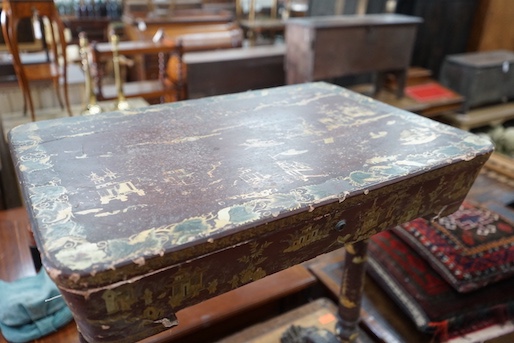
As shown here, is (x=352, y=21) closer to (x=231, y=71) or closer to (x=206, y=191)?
(x=231, y=71)

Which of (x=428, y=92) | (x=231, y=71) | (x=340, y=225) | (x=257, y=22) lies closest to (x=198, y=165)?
(x=340, y=225)

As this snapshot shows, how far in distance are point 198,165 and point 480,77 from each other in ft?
12.0

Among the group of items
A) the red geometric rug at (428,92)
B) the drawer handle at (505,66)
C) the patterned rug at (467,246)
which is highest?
the drawer handle at (505,66)

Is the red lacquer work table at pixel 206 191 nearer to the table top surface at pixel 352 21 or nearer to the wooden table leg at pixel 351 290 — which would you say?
the wooden table leg at pixel 351 290

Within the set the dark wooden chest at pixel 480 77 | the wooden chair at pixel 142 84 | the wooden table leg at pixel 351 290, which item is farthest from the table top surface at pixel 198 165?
the dark wooden chest at pixel 480 77

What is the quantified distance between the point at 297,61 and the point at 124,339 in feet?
9.14

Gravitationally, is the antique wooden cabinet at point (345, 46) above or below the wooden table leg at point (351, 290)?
above

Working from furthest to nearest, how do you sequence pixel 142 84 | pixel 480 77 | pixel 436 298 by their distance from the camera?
pixel 480 77 < pixel 142 84 < pixel 436 298

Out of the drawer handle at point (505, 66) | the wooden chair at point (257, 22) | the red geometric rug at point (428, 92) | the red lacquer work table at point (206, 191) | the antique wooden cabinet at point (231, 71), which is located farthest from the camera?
the wooden chair at point (257, 22)

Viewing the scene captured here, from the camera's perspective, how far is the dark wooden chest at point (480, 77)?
12.7ft

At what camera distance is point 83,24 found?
6348mm

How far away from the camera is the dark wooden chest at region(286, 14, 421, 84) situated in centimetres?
308

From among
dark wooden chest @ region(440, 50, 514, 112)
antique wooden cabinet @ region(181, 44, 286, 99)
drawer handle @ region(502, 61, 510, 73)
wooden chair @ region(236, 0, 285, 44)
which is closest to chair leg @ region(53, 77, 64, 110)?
antique wooden cabinet @ region(181, 44, 286, 99)

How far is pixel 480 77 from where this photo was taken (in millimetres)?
3879
